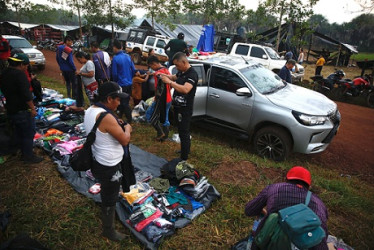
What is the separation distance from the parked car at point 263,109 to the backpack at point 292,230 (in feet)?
10.1

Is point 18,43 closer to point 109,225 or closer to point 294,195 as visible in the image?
point 109,225

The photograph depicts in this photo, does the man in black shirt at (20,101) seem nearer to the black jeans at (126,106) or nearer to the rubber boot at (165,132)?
the black jeans at (126,106)

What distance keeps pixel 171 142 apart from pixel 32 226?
2975 mm

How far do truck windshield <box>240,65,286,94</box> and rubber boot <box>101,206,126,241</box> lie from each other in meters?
3.62

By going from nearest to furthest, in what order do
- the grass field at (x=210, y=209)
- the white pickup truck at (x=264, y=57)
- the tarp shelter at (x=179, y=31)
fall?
the grass field at (x=210, y=209) < the white pickup truck at (x=264, y=57) < the tarp shelter at (x=179, y=31)

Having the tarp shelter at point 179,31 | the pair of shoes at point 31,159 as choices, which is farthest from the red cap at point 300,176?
the tarp shelter at point 179,31

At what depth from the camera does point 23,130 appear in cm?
403

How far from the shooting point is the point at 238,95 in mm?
4859

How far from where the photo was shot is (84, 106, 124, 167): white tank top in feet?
7.66

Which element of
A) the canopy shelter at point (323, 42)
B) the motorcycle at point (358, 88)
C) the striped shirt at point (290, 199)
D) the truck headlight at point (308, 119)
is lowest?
the striped shirt at point (290, 199)

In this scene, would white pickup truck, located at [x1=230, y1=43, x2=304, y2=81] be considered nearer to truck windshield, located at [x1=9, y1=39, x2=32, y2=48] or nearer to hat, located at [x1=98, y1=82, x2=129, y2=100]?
truck windshield, located at [x1=9, y1=39, x2=32, y2=48]

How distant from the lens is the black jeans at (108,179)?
2.47 metres

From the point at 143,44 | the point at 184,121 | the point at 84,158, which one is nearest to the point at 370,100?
the point at 184,121

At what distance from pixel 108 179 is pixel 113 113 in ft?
2.25
